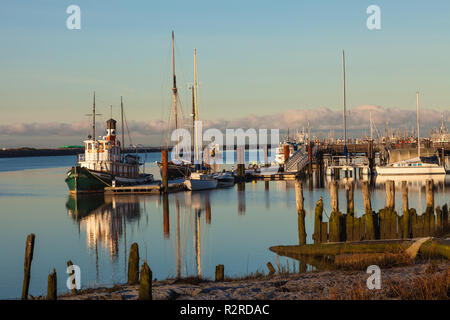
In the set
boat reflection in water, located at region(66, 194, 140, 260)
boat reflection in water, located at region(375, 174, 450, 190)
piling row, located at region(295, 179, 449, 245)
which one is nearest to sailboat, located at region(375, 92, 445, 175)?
boat reflection in water, located at region(375, 174, 450, 190)

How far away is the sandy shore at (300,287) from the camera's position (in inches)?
545

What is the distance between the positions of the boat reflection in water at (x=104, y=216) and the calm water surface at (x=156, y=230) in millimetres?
72

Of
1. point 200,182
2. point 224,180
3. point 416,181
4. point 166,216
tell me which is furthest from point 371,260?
point 416,181

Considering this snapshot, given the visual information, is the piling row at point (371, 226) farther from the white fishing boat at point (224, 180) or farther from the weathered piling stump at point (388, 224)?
the white fishing boat at point (224, 180)

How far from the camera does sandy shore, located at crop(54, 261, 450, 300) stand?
45.4 feet

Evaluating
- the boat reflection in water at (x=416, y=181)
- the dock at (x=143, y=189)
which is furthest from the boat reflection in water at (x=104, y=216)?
the boat reflection in water at (x=416, y=181)

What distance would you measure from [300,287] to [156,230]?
22246 mm

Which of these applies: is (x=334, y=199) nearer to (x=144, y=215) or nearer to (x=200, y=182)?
(x=144, y=215)

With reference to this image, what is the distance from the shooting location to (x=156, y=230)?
37031 mm

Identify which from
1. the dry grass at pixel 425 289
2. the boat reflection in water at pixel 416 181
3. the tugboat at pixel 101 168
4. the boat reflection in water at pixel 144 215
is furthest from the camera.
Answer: the boat reflection in water at pixel 416 181

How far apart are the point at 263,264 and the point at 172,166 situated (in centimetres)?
5067

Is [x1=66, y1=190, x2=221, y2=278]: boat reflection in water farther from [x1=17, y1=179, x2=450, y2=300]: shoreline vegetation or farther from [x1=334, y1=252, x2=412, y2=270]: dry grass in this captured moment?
[x1=334, y1=252, x2=412, y2=270]: dry grass

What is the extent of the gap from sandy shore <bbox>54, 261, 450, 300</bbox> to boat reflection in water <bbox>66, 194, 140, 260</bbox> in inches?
472
